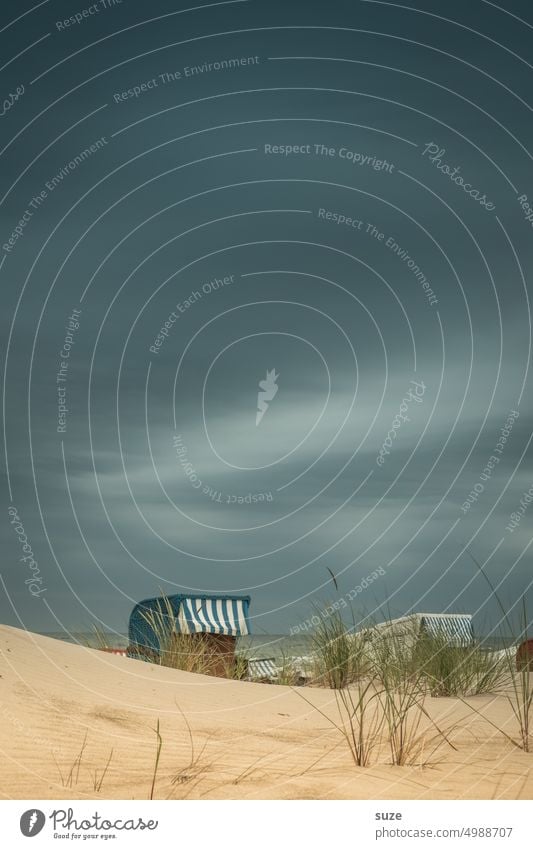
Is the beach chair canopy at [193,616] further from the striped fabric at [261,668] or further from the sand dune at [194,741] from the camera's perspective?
the sand dune at [194,741]

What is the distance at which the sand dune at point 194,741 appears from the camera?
18.4 feet

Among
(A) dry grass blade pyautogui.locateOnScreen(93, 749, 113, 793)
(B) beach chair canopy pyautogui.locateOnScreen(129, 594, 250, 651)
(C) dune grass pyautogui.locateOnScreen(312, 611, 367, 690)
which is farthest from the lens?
(B) beach chair canopy pyautogui.locateOnScreen(129, 594, 250, 651)

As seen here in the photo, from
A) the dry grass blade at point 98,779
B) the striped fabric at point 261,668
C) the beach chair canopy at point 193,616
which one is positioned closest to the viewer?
the dry grass blade at point 98,779

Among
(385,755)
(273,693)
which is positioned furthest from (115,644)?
(385,755)

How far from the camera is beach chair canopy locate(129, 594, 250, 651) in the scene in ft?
45.4

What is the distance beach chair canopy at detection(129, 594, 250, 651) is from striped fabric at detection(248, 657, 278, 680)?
0.63 m

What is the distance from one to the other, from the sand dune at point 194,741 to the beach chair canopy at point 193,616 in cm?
283

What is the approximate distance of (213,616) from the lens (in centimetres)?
1537

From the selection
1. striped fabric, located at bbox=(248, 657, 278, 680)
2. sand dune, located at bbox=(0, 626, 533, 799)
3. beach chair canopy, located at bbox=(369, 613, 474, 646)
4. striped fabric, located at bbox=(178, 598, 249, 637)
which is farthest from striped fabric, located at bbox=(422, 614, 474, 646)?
striped fabric, located at bbox=(178, 598, 249, 637)

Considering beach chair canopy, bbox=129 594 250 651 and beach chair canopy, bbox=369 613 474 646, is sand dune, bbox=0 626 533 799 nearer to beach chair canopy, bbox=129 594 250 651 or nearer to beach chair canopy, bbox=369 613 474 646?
beach chair canopy, bbox=369 613 474 646

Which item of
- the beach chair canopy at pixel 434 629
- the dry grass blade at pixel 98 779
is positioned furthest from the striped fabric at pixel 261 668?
the dry grass blade at pixel 98 779
